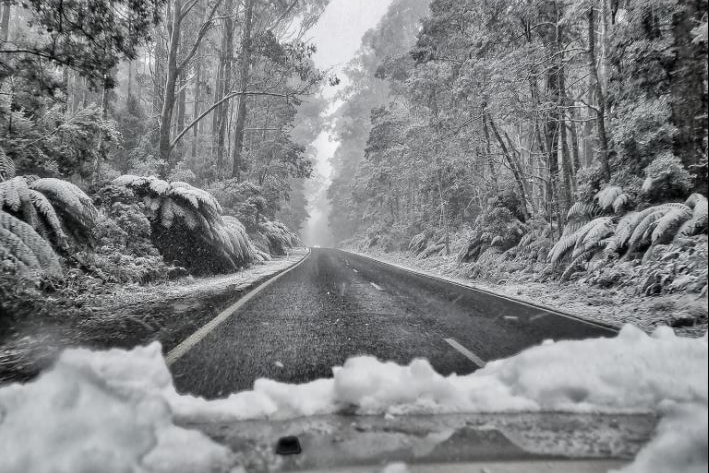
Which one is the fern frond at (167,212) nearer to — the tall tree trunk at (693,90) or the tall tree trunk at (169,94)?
the tall tree trunk at (169,94)

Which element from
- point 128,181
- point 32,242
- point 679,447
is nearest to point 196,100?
point 128,181

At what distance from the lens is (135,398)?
2.12 metres

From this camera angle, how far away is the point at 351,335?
466cm

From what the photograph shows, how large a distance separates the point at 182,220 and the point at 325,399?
8.97 metres

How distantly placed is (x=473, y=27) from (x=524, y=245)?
7.95 metres

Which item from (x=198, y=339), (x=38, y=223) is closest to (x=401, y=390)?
(x=198, y=339)

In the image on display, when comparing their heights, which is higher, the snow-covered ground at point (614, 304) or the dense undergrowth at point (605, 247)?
the dense undergrowth at point (605, 247)

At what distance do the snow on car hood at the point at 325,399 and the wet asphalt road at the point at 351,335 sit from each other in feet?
1.95

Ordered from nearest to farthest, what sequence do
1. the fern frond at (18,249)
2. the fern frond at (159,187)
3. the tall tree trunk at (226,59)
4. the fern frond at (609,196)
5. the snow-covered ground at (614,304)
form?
the fern frond at (18,249), the snow-covered ground at (614,304), the fern frond at (609,196), the fern frond at (159,187), the tall tree trunk at (226,59)

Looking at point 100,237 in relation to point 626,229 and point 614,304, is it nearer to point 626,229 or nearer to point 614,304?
point 614,304

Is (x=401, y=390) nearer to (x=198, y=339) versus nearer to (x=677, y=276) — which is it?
(x=198, y=339)

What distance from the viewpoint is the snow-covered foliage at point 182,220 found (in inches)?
A: 391

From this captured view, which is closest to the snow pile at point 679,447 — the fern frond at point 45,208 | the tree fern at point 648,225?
the tree fern at point 648,225

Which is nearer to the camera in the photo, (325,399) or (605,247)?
(325,399)
